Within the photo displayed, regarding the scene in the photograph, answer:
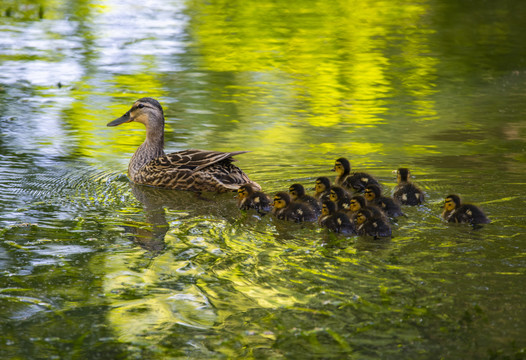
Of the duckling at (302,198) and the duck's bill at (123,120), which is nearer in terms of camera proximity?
the duckling at (302,198)

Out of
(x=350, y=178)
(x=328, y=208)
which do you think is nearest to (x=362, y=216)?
(x=328, y=208)

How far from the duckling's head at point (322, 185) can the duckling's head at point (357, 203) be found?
1.96ft

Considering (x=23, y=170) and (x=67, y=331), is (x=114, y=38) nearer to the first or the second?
(x=23, y=170)

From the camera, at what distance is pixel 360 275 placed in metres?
4.51

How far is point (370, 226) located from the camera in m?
5.26

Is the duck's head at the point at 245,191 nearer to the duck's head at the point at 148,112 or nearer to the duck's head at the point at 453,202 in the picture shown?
the duck's head at the point at 453,202

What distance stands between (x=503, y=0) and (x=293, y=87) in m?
11.2

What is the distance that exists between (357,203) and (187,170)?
1768 mm

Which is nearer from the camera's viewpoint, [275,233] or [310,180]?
[275,233]

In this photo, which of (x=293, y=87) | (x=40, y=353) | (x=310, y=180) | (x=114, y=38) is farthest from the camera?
(x=114, y=38)

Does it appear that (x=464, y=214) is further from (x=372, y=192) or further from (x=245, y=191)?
(x=245, y=191)

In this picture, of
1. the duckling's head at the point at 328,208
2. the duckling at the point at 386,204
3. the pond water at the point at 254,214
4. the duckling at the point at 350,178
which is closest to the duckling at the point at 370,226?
the pond water at the point at 254,214

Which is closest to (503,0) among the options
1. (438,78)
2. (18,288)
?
(438,78)

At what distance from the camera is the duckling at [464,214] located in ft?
17.6
